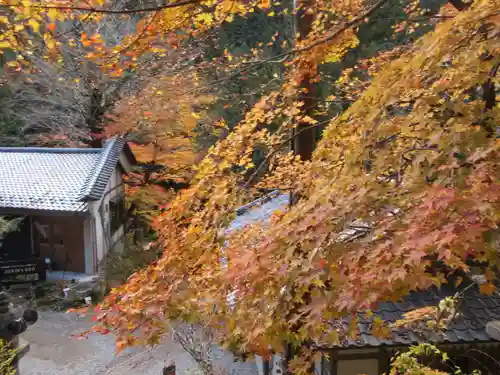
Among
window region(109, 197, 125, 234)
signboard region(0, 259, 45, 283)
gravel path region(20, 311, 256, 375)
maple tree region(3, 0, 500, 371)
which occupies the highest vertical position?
maple tree region(3, 0, 500, 371)

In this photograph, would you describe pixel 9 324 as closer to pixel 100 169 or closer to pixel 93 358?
pixel 93 358

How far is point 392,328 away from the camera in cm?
549

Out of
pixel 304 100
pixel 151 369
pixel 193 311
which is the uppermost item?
pixel 304 100

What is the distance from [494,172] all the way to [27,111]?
925 inches

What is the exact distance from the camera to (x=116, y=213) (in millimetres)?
18875

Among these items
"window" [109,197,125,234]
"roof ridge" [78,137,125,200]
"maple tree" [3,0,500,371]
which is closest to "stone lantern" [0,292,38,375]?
"maple tree" [3,0,500,371]

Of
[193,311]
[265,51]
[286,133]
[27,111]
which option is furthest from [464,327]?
[27,111]

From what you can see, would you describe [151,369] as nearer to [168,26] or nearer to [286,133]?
[286,133]

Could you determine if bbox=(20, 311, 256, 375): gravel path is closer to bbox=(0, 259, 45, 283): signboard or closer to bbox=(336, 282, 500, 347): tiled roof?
bbox=(0, 259, 45, 283): signboard

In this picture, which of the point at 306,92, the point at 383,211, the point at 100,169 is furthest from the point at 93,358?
the point at 383,211

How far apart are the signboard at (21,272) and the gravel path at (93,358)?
212cm

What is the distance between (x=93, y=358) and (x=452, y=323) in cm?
968

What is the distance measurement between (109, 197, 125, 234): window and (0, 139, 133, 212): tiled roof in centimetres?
196

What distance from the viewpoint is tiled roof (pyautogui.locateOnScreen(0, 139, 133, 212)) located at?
15.7 metres
